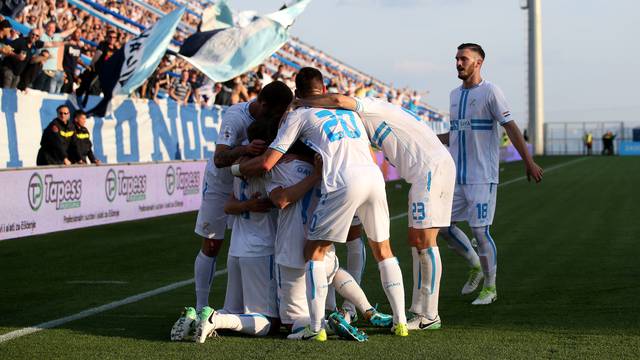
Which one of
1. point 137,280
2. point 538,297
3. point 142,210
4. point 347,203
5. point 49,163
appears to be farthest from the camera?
point 142,210

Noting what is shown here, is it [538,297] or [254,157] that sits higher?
[254,157]

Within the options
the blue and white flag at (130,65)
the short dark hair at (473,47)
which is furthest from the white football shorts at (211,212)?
the blue and white flag at (130,65)

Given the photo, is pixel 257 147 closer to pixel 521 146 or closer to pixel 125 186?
pixel 521 146

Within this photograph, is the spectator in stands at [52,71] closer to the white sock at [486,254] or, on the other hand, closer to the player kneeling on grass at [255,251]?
the white sock at [486,254]

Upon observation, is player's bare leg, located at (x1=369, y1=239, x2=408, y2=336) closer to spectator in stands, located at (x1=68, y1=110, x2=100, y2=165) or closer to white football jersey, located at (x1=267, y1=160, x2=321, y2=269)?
white football jersey, located at (x1=267, y1=160, x2=321, y2=269)

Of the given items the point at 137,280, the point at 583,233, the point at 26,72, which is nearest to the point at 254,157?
the point at 137,280

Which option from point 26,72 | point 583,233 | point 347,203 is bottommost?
point 583,233

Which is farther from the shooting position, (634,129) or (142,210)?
(634,129)

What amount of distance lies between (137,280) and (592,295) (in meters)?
4.21

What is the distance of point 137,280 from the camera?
9984mm

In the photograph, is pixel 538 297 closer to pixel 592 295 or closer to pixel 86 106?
pixel 592 295

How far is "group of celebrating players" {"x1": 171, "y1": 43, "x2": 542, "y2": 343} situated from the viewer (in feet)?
21.2

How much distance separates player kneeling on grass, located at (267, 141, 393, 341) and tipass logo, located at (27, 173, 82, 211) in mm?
8544

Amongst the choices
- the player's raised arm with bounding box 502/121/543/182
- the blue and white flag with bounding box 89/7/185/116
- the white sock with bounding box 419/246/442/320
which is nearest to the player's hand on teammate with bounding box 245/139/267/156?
the white sock with bounding box 419/246/442/320
